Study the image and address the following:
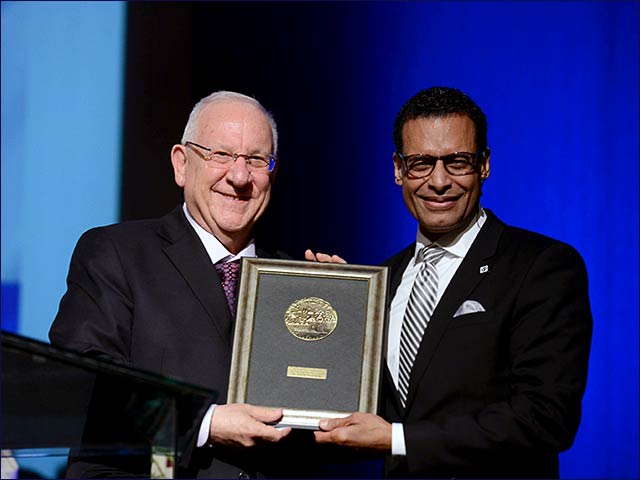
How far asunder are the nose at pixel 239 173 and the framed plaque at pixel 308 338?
11.5 inches

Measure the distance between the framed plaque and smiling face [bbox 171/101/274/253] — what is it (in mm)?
273

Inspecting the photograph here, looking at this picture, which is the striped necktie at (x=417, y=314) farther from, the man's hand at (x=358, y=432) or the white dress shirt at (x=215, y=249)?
the white dress shirt at (x=215, y=249)

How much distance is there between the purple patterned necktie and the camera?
2578mm

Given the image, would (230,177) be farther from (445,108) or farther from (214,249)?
(445,108)

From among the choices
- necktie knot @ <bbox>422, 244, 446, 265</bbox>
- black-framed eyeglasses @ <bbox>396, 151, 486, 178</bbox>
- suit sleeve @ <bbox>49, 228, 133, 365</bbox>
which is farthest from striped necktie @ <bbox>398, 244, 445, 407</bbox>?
suit sleeve @ <bbox>49, 228, 133, 365</bbox>

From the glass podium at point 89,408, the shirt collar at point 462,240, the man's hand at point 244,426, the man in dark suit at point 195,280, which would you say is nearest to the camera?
the glass podium at point 89,408

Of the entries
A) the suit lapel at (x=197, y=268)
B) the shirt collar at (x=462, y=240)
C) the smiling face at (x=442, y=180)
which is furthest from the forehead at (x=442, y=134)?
the suit lapel at (x=197, y=268)

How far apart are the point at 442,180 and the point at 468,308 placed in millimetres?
335

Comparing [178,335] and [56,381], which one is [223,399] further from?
[56,381]

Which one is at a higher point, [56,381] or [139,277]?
[139,277]

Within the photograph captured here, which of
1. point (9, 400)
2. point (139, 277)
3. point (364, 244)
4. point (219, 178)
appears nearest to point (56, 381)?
point (9, 400)

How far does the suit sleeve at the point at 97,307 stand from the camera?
2.41 metres

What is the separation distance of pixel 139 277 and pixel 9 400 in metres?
0.81

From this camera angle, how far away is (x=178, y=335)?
2.46 m
